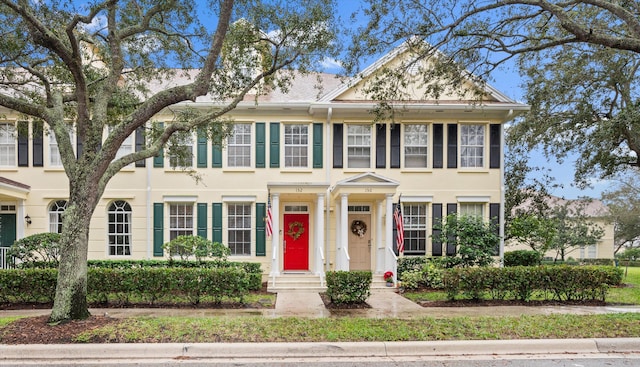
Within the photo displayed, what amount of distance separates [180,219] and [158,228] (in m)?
0.78

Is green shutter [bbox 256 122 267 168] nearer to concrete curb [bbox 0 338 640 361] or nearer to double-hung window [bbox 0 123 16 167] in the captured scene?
double-hung window [bbox 0 123 16 167]

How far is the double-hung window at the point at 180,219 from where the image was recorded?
1527cm

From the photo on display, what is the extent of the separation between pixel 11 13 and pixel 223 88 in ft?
15.7

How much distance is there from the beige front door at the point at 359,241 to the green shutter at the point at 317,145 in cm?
222

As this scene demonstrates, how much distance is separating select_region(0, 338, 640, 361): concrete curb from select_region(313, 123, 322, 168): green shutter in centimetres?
929

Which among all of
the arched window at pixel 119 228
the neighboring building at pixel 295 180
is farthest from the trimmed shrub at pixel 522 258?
the arched window at pixel 119 228

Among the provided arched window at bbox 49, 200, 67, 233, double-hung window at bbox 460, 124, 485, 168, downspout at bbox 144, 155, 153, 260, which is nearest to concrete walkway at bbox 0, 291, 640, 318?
downspout at bbox 144, 155, 153, 260

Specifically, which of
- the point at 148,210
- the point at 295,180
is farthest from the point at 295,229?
the point at 148,210

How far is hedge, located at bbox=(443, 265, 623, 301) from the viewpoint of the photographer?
1112 centimetres

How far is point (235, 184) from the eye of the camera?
15359 millimetres

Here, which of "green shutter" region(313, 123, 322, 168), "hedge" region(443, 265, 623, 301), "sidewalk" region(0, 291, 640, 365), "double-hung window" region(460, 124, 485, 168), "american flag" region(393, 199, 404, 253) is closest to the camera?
"sidewalk" region(0, 291, 640, 365)

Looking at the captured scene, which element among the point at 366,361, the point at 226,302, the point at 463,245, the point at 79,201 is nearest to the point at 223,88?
the point at 79,201

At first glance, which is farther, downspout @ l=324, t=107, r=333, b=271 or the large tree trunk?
downspout @ l=324, t=107, r=333, b=271

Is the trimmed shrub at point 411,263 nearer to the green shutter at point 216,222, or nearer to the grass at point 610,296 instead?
the grass at point 610,296
